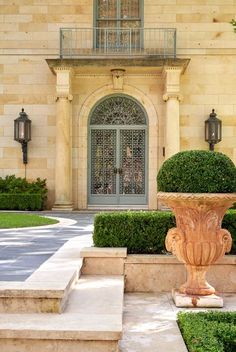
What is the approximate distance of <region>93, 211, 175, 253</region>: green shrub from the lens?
7.67 meters

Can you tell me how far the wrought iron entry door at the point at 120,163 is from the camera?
18547mm

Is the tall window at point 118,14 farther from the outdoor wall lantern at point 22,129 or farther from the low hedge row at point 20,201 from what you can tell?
the low hedge row at point 20,201

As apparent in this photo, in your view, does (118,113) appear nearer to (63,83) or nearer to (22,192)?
(63,83)

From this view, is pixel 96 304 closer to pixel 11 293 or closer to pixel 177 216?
pixel 11 293

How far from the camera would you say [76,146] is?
1839 centimetres

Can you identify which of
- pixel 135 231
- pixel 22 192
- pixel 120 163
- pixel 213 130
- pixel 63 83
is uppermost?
pixel 63 83

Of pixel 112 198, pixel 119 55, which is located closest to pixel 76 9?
pixel 119 55

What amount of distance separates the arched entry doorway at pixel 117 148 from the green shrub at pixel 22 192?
179 cm

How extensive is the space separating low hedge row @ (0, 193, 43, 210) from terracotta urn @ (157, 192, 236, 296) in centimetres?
1124

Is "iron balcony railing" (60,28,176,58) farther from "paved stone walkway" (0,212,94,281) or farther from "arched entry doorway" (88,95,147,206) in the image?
"paved stone walkway" (0,212,94,281)

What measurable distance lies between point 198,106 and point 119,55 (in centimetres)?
328

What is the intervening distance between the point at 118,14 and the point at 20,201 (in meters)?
7.59

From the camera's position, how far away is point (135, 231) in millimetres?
7715

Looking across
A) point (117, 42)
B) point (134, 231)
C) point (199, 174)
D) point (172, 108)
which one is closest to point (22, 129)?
point (117, 42)
